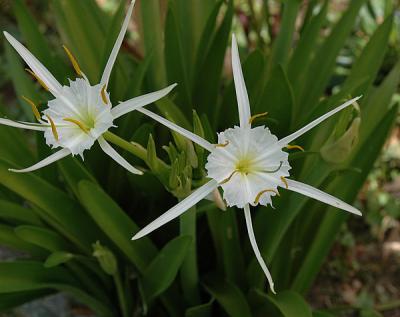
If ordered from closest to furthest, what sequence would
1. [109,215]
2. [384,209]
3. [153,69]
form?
[109,215]
[153,69]
[384,209]

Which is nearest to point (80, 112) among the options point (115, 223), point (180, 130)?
point (180, 130)

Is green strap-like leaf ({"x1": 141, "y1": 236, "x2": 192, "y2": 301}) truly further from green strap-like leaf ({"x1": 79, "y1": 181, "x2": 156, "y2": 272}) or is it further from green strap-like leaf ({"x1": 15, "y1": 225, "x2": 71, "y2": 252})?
green strap-like leaf ({"x1": 15, "y1": 225, "x2": 71, "y2": 252})

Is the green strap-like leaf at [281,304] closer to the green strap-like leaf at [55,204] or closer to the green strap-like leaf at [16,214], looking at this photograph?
the green strap-like leaf at [55,204]

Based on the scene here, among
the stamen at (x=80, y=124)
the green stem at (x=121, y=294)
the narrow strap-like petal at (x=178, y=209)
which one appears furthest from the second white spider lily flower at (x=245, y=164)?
the green stem at (x=121, y=294)

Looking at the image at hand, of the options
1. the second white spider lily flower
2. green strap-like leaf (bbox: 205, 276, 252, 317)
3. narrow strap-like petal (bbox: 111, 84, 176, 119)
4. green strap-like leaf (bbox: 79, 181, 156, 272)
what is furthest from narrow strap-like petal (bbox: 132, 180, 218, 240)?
green strap-like leaf (bbox: 205, 276, 252, 317)

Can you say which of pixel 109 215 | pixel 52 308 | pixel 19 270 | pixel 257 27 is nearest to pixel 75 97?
pixel 109 215

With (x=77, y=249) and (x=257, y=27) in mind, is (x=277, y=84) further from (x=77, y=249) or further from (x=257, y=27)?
(x=257, y=27)
